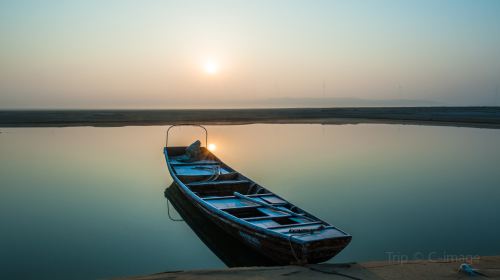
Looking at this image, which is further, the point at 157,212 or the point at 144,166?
the point at 144,166

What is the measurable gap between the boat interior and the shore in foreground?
706 mm

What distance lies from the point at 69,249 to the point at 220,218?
3.59 meters

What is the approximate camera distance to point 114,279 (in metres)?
7.53

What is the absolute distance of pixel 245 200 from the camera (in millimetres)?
11320

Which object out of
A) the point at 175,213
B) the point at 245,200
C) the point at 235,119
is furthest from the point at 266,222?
the point at 235,119

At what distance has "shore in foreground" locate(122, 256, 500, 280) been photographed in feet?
23.6

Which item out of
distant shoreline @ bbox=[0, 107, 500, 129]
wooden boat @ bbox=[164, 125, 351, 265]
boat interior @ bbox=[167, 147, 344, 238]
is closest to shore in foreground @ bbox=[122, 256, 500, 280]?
wooden boat @ bbox=[164, 125, 351, 265]

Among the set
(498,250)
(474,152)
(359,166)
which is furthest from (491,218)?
(474,152)

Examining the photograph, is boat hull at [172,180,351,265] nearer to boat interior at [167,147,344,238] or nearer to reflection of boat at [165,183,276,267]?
boat interior at [167,147,344,238]

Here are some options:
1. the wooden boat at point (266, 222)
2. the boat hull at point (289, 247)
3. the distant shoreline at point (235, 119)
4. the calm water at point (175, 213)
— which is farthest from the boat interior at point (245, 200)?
the distant shoreline at point (235, 119)

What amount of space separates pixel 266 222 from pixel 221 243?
1.78m

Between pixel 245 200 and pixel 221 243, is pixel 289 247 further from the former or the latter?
pixel 245 200

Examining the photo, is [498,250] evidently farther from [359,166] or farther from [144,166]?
[144,166]

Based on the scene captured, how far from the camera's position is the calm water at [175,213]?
9.30 m
